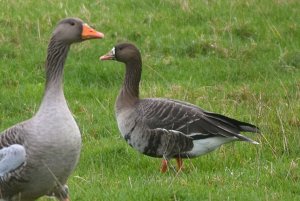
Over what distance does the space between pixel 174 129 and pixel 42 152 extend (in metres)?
2.93

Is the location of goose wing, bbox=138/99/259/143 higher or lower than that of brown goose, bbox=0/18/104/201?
lower

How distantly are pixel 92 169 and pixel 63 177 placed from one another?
2.26 metres

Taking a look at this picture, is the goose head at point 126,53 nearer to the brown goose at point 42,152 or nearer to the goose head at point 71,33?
the goose head at point 71,33

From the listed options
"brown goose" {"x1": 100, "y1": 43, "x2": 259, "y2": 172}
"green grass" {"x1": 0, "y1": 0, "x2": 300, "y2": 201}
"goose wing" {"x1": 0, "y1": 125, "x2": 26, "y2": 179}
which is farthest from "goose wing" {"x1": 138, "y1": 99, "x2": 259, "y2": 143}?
"goose wing" {"x1": 0, "y1": 125, "x2": 26, "y2": 179}

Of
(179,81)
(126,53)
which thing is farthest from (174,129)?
(179,81)

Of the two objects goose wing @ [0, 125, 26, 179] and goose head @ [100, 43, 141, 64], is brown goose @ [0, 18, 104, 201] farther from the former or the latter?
goose head @ [100, 43, 141, 64]

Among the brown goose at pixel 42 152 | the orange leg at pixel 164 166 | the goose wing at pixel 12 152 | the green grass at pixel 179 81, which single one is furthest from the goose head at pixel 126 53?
the goose wing at pixel 12 152

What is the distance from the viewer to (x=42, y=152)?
295 inches

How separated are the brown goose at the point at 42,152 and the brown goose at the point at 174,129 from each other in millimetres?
2329

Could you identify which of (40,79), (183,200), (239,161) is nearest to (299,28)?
(40,79)

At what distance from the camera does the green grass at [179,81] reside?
8.73 meters

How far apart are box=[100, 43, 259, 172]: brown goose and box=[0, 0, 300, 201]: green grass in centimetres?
24

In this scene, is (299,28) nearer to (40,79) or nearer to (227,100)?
(227,100)

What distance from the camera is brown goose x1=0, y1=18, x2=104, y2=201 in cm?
749
